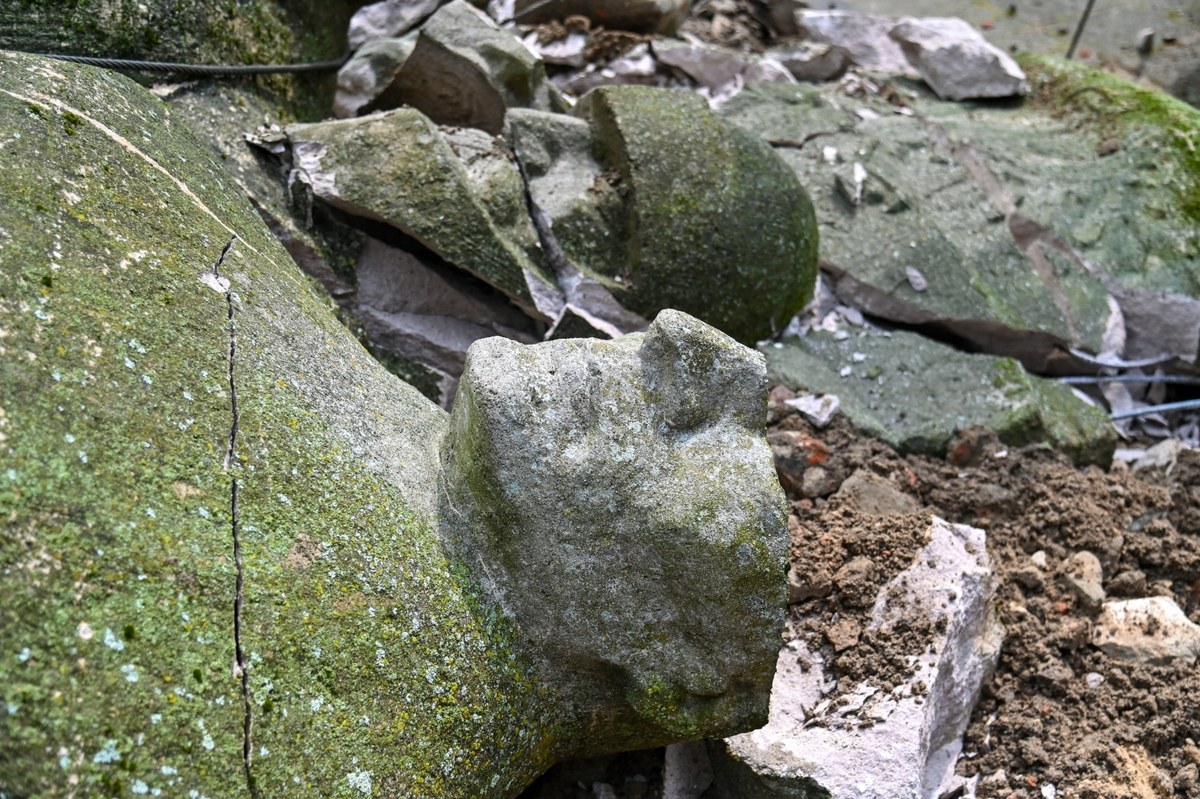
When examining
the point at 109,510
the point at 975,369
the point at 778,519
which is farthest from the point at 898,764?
the point at 975,369

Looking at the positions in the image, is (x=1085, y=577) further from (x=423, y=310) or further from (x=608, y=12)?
(x=608, y=12)

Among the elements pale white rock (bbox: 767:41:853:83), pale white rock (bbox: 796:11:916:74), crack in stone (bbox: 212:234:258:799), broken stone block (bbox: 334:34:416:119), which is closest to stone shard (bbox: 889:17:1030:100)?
pale white rock (bbox: 796:11:916:74)

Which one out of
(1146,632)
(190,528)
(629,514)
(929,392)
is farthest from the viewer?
(929,392)

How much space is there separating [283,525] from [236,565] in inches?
4.3

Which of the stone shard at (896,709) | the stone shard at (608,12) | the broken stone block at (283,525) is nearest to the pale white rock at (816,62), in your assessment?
the stone shard at (608,12)

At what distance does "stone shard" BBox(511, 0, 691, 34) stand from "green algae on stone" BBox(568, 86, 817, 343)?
5.76ft

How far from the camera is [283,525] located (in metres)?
1.63

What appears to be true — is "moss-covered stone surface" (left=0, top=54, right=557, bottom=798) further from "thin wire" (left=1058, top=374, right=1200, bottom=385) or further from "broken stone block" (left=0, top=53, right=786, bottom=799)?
"thin wire" (left=1058, top=374, right=1200, bottom=385)

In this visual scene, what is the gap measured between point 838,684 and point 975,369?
1713 mm

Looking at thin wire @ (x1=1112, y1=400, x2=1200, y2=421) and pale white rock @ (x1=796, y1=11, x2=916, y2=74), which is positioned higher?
pale white rock @ (x1=796, y1=11, x2=916, y2=74)

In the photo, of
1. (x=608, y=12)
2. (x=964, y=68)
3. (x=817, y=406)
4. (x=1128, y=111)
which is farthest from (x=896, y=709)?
(x=964, y=68)

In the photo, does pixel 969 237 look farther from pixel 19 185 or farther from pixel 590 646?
pixel 19 185

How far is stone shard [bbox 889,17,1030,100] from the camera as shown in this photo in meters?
5.46

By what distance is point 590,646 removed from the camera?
73.3 inches
